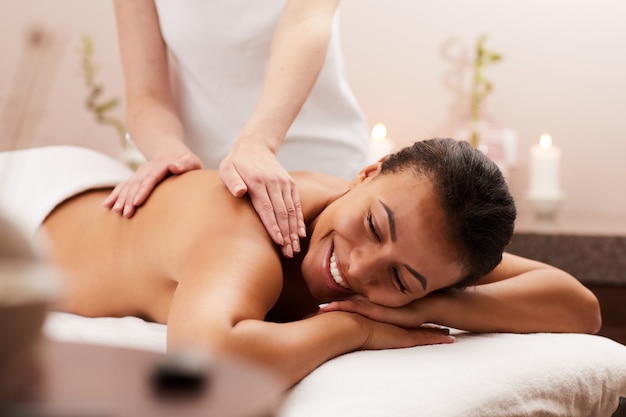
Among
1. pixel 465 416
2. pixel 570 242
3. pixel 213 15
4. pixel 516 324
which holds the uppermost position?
Answer: pixel 213 15

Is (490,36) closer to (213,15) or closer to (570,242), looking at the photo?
(570,242)

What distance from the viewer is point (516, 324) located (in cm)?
164

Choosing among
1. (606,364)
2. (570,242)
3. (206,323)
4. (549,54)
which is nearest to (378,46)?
(549,54)

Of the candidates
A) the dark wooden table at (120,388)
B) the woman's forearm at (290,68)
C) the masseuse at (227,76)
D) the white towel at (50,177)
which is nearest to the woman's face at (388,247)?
the woman's forearm at (290,68)

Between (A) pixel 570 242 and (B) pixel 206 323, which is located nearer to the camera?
(B) pixel 206 323

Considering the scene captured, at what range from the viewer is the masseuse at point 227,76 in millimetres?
1997

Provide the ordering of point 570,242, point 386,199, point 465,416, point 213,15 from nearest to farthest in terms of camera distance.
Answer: point 465,416 < point 386,199 < point 213,15 < point 570,242

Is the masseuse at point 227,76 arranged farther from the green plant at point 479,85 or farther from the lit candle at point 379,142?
the green plant at point 479,85

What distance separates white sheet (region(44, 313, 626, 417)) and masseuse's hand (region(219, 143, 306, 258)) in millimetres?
266

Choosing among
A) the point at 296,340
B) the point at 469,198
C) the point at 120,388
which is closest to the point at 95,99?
the point at 469,198

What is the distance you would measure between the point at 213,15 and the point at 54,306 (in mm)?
1830

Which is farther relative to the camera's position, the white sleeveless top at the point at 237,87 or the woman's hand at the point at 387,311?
the white sleeveless top at the point at 237,87

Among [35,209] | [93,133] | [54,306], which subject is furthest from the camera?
[93,133]

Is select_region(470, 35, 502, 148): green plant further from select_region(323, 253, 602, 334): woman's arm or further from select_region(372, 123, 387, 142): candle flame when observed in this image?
select_region(323, 253, 602, 334): woman's arm
